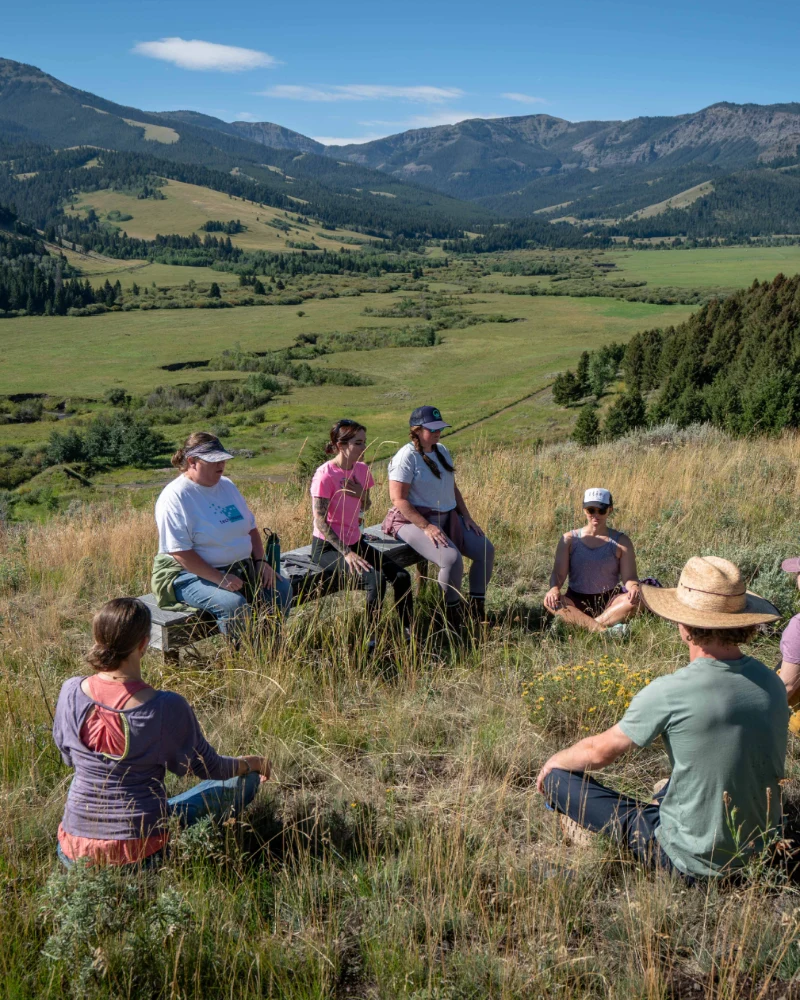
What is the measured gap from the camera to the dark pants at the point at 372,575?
4945 millimetres

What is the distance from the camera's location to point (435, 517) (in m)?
5.45

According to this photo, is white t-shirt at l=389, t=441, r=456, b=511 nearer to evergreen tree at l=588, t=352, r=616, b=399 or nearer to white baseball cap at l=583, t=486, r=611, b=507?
white baseball cap at l=583, t=486, r=611, b=507

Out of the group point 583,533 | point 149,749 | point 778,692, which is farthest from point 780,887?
point 583,533

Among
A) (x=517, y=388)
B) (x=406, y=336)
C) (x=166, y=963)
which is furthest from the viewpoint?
(x=406, y=336)

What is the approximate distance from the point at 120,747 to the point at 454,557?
2.91 m

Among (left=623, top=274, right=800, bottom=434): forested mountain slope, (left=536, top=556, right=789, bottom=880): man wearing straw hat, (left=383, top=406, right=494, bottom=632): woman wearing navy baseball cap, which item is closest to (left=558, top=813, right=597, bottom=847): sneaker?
(left=536, top=556, right=789, bottom=880): man wearing straw hat

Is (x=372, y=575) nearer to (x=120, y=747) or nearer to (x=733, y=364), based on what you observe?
(x=120, y=747)

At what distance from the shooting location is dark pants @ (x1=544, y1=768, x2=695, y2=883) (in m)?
2.58

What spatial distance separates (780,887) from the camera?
7.82 feet

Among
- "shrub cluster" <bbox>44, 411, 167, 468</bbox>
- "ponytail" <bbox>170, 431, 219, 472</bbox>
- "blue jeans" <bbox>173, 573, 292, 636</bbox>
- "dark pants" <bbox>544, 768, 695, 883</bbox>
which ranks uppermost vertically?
"ponytail" <bbox>170, 431, 219, 472</bbox>

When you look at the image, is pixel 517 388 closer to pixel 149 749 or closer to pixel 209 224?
pixel 149 749

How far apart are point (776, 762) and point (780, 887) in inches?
14.1

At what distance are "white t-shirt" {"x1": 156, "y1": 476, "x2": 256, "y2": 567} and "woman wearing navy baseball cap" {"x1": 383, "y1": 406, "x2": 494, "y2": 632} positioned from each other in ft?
3.68

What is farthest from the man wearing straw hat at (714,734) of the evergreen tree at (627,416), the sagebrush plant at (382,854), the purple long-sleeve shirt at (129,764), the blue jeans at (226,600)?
the evergreen tree at (627,416)
